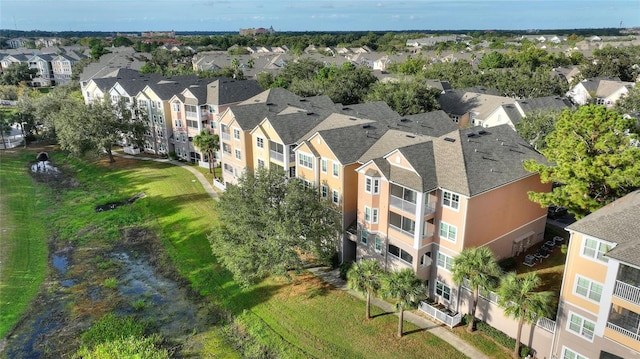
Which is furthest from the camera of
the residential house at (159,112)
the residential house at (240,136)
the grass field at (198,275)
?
the residential house at (159,112)

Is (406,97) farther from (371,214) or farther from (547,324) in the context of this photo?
(547,324)

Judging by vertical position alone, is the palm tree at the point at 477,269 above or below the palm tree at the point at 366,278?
above

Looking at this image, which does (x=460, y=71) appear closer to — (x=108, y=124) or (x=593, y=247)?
(x=108, y=124)

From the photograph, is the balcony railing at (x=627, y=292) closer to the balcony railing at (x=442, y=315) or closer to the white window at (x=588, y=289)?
the white window at (x=588, y=289)

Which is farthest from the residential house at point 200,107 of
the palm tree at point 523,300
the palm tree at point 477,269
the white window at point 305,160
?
the palm tree at point 523,300

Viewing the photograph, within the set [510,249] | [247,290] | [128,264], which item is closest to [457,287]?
[510,249]

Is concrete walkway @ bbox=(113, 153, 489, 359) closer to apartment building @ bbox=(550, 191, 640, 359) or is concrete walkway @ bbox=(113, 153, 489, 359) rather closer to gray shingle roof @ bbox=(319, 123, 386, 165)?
apartment building @ bbox=(550, 191, 640, 359)
